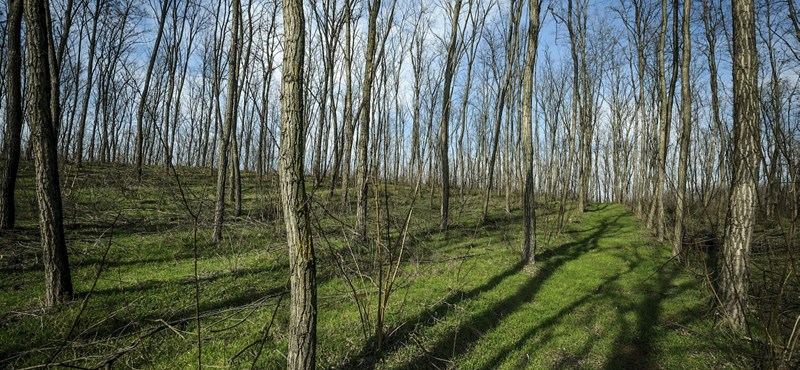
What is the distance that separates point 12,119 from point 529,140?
1190cm

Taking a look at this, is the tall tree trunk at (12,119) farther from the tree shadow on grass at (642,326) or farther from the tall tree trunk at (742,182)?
the tall tree trunk at (742,182)

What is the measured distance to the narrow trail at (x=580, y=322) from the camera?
4.78 meters

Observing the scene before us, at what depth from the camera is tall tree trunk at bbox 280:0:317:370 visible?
2418 mm

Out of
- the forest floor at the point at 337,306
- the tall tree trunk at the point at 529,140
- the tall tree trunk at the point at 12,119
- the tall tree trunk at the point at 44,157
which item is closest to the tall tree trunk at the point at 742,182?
the forest floor at the point at 337,306

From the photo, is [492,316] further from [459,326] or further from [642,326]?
[642,326]

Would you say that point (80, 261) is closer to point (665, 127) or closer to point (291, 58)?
point (291, 58)

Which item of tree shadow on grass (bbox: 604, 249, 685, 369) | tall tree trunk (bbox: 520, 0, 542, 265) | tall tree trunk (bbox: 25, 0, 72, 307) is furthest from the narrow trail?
tall tree trunk (bbox: 25, 0, 72, 307)

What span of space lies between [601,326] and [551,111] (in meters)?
23.1

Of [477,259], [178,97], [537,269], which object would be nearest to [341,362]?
[477,259]

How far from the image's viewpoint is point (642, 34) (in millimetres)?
16000

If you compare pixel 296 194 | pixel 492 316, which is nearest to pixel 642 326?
pixel 492 316

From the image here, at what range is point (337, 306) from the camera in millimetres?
5660

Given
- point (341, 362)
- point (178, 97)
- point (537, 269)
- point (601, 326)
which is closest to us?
point (341, 362)

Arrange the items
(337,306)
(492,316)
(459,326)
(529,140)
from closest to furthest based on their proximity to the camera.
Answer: (459,326) < (337,306) < (492,316) < (529,140)
